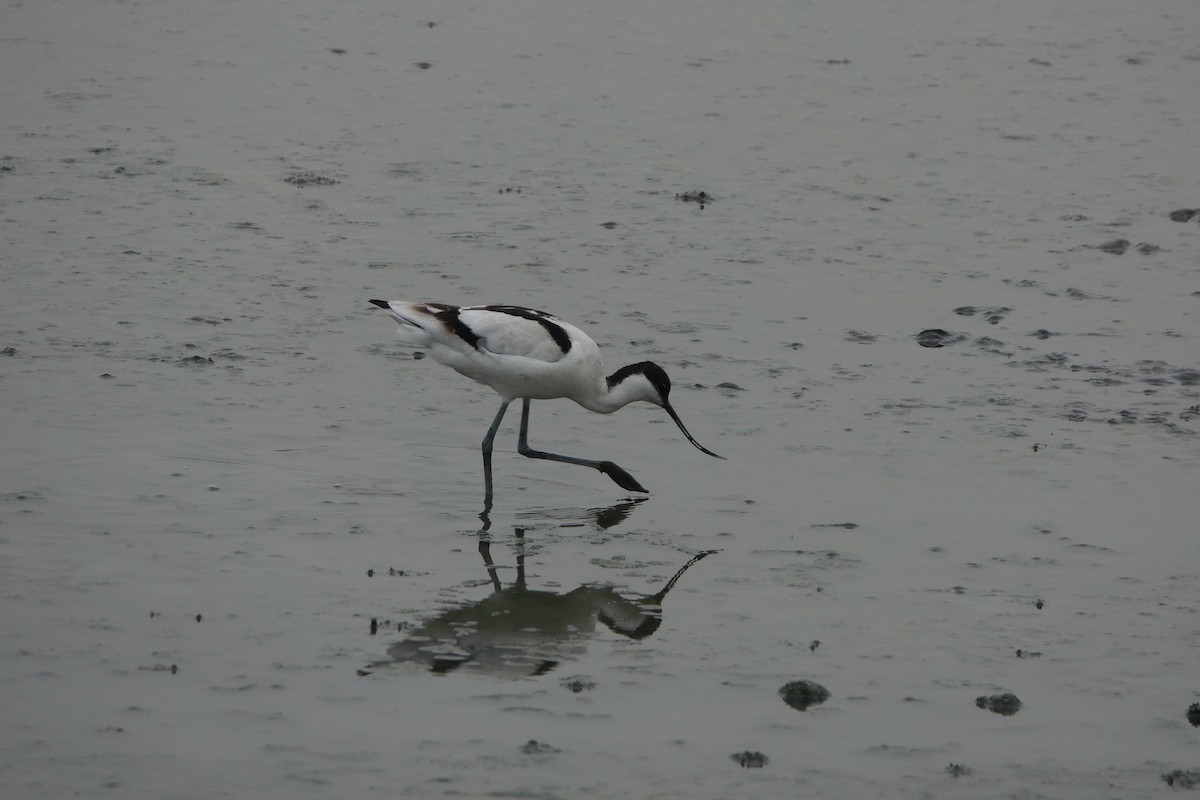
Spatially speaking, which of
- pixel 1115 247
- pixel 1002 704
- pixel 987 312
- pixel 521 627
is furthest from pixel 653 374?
pixel 1115 247

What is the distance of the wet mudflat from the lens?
17.9 feet

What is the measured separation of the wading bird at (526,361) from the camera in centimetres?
783

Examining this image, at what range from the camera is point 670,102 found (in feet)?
47.6

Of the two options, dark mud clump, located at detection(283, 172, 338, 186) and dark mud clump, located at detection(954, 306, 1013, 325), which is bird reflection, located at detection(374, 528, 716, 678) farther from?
dark mud clump, located at detection(283, 172, 338, 186)

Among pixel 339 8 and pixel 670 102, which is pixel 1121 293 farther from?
pixel 339 8

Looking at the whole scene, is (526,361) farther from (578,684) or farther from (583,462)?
(578,684)

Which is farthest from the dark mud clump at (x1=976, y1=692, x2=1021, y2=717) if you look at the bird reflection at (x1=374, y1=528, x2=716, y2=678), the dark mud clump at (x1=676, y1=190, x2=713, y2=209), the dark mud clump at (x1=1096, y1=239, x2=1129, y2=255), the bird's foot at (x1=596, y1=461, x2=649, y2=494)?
the dark mud clump at (x1=676, y1=190, x2=713, y2=209)

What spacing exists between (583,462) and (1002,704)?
9.08 feet

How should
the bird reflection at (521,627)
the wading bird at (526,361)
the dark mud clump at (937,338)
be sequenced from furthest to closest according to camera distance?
1. the dark mud clump at (937,338)
2. the wading bird at (526,361)
3. the bird reflection at (521,627)

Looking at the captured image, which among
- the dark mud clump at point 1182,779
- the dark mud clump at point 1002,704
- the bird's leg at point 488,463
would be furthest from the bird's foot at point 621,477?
the dark mud clump at point 1182,779

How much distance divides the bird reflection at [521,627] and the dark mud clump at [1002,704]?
123cm

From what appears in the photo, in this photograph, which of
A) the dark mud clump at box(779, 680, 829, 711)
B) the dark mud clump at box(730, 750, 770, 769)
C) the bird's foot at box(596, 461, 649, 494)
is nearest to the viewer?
the dark mud clump at box(730, 750, 770, 769)

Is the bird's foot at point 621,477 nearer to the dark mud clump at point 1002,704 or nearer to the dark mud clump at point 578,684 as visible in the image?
the dark mud clump at point 578,684

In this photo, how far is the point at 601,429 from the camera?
28.7 ft
